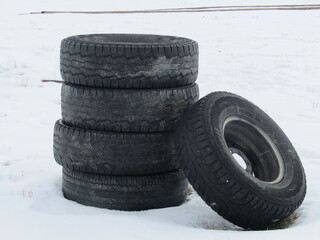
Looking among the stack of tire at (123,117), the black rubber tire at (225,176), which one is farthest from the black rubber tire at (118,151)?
the black rubber tire at (225,176)

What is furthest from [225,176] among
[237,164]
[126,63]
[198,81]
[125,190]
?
[198,81]

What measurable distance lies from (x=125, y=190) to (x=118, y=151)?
0.35 meters

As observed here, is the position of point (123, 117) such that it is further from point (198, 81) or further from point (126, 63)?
point (198, 81)

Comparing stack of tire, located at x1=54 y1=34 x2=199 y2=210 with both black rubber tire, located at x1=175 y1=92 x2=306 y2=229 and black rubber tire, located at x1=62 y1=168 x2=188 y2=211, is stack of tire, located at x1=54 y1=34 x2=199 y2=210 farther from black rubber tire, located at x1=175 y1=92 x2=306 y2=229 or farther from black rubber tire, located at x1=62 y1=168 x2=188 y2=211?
black rubber tire, located at x1=175 y1=92 x2=306 y2=229

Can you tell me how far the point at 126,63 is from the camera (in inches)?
175

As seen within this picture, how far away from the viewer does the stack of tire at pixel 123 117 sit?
4492 millimetres

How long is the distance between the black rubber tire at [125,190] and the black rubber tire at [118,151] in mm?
72

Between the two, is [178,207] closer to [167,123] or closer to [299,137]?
[167,123]

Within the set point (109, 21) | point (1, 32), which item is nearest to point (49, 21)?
point (109, 21)

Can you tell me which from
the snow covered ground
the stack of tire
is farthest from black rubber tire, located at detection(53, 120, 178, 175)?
the snow covered ground

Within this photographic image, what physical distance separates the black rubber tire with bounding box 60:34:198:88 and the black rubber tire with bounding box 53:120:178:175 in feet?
1.37

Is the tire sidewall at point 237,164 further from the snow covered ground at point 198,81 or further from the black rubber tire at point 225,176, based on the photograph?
the snow covered ground at point 198,81

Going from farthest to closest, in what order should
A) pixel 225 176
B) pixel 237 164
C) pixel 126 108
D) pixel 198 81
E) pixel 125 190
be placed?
pixel 198 81 < pixel 125 190 < pixel 126 108 < pixel 237 164 < pixel 225 176

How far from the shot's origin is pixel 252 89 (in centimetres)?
1031
